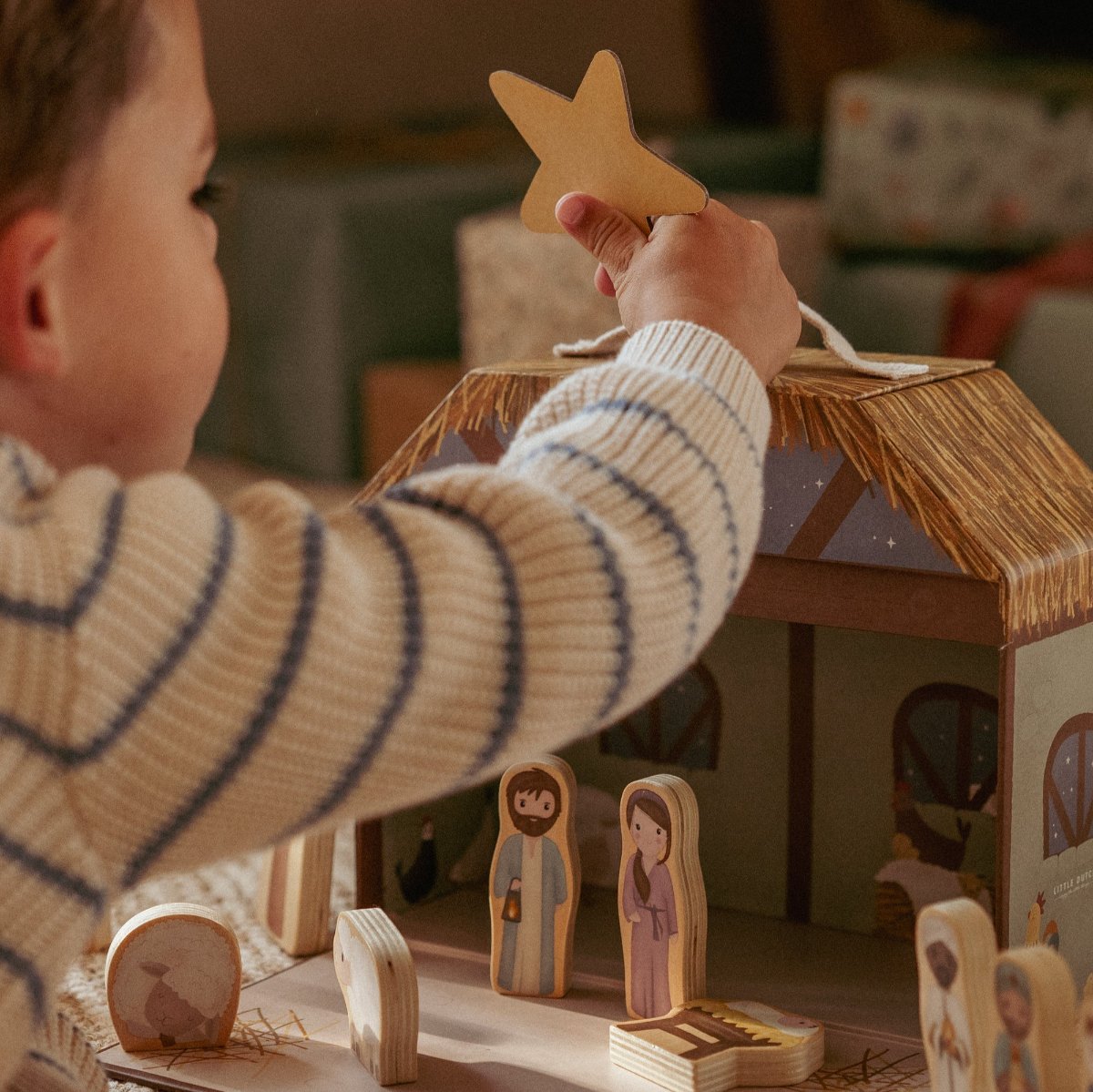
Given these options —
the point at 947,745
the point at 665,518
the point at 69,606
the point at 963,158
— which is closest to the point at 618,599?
the point at 665,518

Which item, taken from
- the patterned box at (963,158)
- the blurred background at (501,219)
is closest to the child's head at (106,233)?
the blurred background at (501,219)

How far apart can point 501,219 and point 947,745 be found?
4.44 feet

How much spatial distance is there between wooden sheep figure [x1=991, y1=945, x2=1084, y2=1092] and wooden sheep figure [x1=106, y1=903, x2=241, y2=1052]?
316mm

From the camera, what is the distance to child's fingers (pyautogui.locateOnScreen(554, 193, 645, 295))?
589 millimetres

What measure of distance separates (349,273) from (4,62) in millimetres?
1727

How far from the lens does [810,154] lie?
2551 mm

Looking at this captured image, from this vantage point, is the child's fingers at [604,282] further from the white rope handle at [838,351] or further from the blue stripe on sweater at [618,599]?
the blue stripe on sweater at [618,599]

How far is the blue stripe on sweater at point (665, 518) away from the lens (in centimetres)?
46

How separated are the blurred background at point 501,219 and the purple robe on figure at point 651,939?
3.78 ft

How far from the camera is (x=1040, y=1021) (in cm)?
48

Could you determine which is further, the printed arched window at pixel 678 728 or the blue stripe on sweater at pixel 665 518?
the printed arched window at pixel 678 728

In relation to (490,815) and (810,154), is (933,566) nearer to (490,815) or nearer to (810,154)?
(490,815)

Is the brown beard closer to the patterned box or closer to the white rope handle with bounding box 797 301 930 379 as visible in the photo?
the white rope handle with bounding box 797 301 930 379

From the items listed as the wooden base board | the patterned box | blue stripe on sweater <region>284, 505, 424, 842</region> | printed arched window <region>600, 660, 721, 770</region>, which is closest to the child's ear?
blue stripe on sweater <region>284, 505, 424, 842</region>
